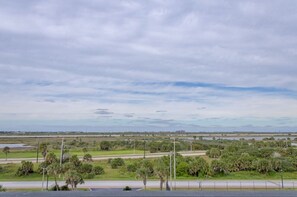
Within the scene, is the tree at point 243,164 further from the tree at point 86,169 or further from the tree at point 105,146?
the tree at point 105,146

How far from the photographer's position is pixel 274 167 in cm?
3112

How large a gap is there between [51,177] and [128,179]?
24.0 ft

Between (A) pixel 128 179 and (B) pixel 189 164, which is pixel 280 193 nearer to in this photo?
(A) pixel 128 179

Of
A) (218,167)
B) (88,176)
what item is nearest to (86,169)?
(88,176)

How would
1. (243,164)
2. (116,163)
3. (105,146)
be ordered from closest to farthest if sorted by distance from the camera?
(243,164)
(116,163)
(105,146)

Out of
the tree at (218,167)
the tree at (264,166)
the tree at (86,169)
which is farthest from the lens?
the tree at (264,166)

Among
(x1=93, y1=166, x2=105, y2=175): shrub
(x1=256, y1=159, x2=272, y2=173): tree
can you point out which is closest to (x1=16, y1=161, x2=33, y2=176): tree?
(x1=93, y1=166, x2=105, y2=175): shrub

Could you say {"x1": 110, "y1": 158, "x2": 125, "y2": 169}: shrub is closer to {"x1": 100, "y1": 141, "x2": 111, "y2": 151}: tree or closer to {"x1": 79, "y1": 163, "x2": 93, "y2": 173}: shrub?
{"x1": 79, "y1": 163, "x2": 93, "y2": 173}: shrub

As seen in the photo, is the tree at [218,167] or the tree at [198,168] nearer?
the tree at [198,168]

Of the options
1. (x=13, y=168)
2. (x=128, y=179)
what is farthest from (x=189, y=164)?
(x=13, y=168)

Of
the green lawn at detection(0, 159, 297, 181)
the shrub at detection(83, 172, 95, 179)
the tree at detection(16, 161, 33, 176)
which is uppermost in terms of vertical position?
the tree at detection(16, 161, 33, 176)

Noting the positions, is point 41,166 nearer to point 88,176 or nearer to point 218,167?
point 88,176

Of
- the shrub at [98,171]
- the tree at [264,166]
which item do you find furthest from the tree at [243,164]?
the shrub at [98,171]

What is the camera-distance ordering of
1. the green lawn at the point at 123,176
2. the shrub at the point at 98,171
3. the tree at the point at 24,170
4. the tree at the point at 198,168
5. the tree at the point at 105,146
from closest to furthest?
the green lawn at the point at 123,176, the tree at the point at 24,170, the tree at the point at 198,168, the shrub at the point at 98,171, the tree at the point at 105,146
